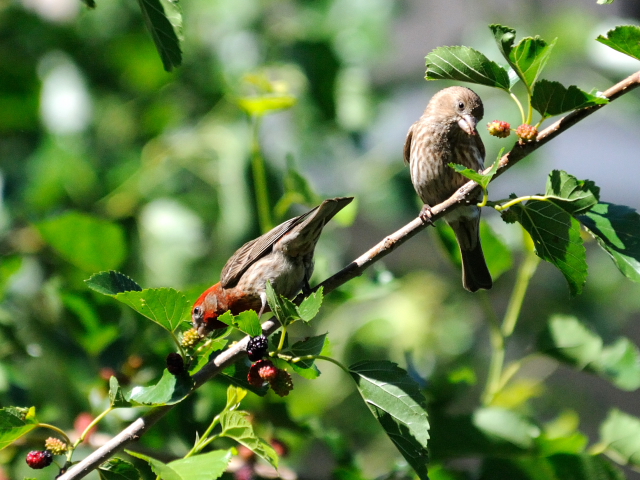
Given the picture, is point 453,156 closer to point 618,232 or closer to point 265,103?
point 265,103

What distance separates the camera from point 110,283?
215 cm

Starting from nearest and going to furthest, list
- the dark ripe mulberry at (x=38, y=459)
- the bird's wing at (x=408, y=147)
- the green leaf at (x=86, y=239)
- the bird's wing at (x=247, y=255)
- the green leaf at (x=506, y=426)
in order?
the dark ripe mulberry at (x=38, y=459), the green leaf at (x=506, y=426), the bird's wing at (x=247, y=255), the green leaf at (x=86, y=239), the bird's wing at (x=408, y=147)

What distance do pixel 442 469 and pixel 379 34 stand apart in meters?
3.36

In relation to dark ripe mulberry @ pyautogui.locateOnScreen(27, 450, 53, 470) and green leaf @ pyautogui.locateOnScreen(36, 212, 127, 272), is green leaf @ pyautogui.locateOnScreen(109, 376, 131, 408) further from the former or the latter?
green leaf @ pyautogui.locateOnScreen(36, 212, 127, 272)

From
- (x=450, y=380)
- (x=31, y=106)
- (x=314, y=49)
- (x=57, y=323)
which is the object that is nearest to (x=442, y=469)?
(x=450, y=380)

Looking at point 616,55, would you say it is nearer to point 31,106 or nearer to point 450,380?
point 450,380

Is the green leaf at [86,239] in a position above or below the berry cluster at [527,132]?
below

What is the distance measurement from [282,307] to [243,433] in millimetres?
444

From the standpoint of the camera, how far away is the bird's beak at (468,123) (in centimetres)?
342

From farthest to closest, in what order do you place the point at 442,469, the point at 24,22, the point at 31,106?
1. the point at 24,22
2. the point at 31,106
3. the point at 442,469

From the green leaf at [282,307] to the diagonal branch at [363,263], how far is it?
161 millimetres

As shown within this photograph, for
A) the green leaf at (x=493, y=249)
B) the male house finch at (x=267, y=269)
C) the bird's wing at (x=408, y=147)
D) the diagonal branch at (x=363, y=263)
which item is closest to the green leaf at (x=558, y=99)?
the diagonal branch at (x=363, y=263)

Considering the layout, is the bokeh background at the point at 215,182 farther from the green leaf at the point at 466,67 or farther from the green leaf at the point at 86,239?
the green leaf at the point at 466,67

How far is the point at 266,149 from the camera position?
4754 millimetres
